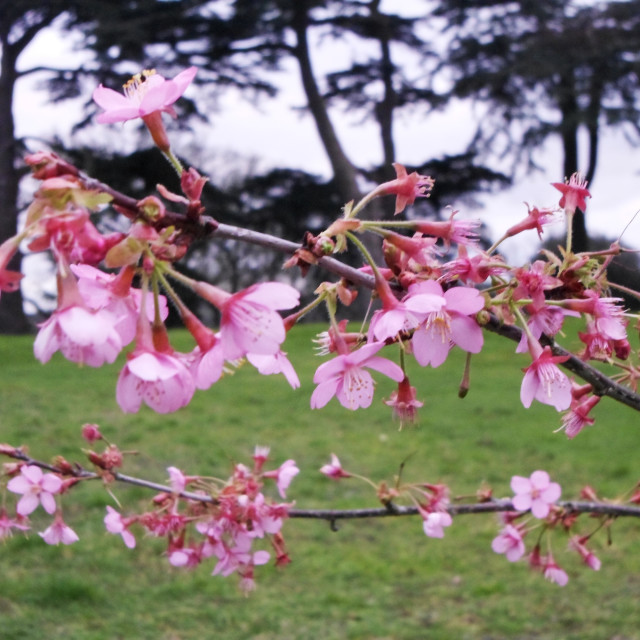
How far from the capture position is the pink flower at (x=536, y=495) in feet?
5.32

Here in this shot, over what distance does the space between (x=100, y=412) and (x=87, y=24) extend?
5.82 metres

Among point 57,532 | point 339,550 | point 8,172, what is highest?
point 57,532

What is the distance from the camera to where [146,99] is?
655 millimetres

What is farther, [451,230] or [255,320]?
[451,230]

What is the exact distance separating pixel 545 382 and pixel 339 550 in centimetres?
310

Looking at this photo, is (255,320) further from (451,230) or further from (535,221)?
(535,221)

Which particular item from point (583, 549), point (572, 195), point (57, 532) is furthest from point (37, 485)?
point (583, 549)

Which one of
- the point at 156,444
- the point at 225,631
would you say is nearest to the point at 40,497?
the point at 225,631

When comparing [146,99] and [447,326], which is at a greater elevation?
[146,99]

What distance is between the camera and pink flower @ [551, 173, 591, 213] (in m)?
0.81

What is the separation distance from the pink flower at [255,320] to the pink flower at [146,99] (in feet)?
0.66

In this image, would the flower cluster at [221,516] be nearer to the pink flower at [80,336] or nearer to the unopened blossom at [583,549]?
the unopened blossom at [583,549]

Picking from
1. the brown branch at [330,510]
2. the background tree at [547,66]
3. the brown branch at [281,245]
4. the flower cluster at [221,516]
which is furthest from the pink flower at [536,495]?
the background tree at [547,66]

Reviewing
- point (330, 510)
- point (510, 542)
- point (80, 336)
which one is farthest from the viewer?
point (510, 542)
